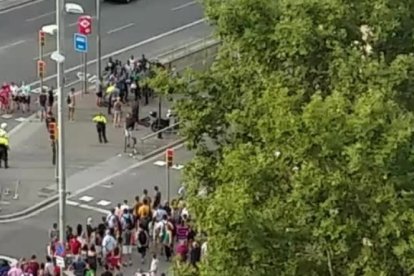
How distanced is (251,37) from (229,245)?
326 centimetres

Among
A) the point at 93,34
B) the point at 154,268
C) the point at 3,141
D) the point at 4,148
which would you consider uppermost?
the point at 154,268

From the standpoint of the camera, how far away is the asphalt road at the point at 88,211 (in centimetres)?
3978

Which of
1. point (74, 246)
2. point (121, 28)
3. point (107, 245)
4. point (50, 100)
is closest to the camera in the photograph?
point (74, 246)

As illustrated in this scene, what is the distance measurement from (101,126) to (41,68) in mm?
4392

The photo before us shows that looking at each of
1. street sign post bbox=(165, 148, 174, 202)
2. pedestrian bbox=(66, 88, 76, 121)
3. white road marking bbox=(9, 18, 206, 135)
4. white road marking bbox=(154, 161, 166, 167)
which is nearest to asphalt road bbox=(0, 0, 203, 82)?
white road marking bbox=(9, 18, 206, 135)

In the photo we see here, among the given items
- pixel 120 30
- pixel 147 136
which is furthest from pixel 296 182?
pixel 120 30

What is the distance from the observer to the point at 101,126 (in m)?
47.4

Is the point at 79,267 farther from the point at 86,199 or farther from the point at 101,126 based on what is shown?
the point at 101,126

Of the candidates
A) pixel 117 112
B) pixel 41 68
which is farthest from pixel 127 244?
pixel 41 68

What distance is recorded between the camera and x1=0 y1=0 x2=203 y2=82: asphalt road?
55.0 metres

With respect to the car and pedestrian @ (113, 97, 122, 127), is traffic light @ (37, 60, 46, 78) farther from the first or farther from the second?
the car

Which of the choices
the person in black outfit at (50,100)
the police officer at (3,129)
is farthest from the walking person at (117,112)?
the police officer at (3,129)

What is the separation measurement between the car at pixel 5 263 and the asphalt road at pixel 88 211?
2.37 ft

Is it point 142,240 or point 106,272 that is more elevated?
point 106,272
